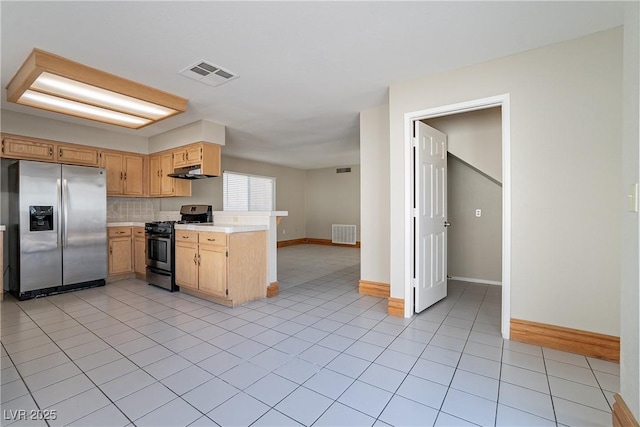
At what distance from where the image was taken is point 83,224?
4.23 meters

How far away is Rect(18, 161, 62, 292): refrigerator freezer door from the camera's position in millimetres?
3740

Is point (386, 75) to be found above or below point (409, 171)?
above

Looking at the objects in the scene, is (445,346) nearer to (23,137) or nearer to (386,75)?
(386,75)

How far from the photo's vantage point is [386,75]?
2975 mm

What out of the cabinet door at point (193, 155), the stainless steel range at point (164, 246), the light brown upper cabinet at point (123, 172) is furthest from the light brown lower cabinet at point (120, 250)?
the cabinet door at point (193, 155)

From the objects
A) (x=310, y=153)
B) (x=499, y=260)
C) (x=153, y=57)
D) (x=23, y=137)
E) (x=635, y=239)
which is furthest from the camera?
(x=310, y=153)

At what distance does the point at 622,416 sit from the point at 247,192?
A: 24.7 feet

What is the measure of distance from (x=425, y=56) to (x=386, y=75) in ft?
1.50

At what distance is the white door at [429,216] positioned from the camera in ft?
10.4

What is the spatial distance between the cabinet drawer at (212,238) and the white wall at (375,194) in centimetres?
178

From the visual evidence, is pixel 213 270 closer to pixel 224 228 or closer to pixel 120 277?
pixel 224 228

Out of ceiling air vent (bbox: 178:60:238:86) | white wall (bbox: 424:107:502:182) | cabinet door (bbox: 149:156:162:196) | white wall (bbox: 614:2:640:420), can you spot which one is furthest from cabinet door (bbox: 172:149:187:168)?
white wall (bbox: 614:2:640:420)

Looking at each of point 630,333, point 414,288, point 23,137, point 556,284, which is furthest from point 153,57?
point 556,284

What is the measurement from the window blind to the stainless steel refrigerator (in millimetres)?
3034
